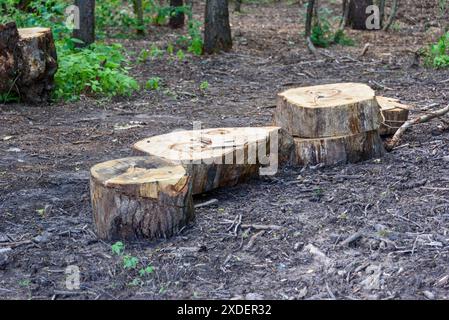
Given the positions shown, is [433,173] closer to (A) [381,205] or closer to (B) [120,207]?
(A) [381,205]

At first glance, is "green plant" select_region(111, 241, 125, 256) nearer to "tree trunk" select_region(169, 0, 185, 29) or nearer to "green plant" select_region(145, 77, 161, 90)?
"green plant" select_region(145, 77, 161, 90)

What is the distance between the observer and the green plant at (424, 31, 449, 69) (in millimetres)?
11586

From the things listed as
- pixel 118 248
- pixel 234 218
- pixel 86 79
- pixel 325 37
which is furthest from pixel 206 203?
pixel 325 37

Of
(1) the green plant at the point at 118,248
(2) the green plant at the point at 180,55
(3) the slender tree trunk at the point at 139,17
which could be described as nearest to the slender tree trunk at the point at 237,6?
(3) the slender tree trunk at the point at 139,17

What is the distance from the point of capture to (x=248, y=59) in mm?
12945

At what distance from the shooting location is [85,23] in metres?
11.6

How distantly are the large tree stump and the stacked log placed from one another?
3.95 metres

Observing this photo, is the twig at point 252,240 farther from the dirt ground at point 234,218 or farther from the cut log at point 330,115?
the cut log at point 330,115

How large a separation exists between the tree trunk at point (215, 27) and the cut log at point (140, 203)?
26.6 ft

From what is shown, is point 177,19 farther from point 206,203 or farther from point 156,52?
point 206,203

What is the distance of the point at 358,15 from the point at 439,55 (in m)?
4.47

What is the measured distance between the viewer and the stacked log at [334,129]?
674cm

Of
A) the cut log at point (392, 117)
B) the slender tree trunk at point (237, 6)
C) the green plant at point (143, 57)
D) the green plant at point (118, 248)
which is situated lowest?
the green plant at point (118, 248)

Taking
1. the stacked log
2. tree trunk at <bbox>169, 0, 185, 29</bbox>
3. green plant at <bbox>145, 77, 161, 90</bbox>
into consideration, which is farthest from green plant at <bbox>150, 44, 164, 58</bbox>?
the stacked log
